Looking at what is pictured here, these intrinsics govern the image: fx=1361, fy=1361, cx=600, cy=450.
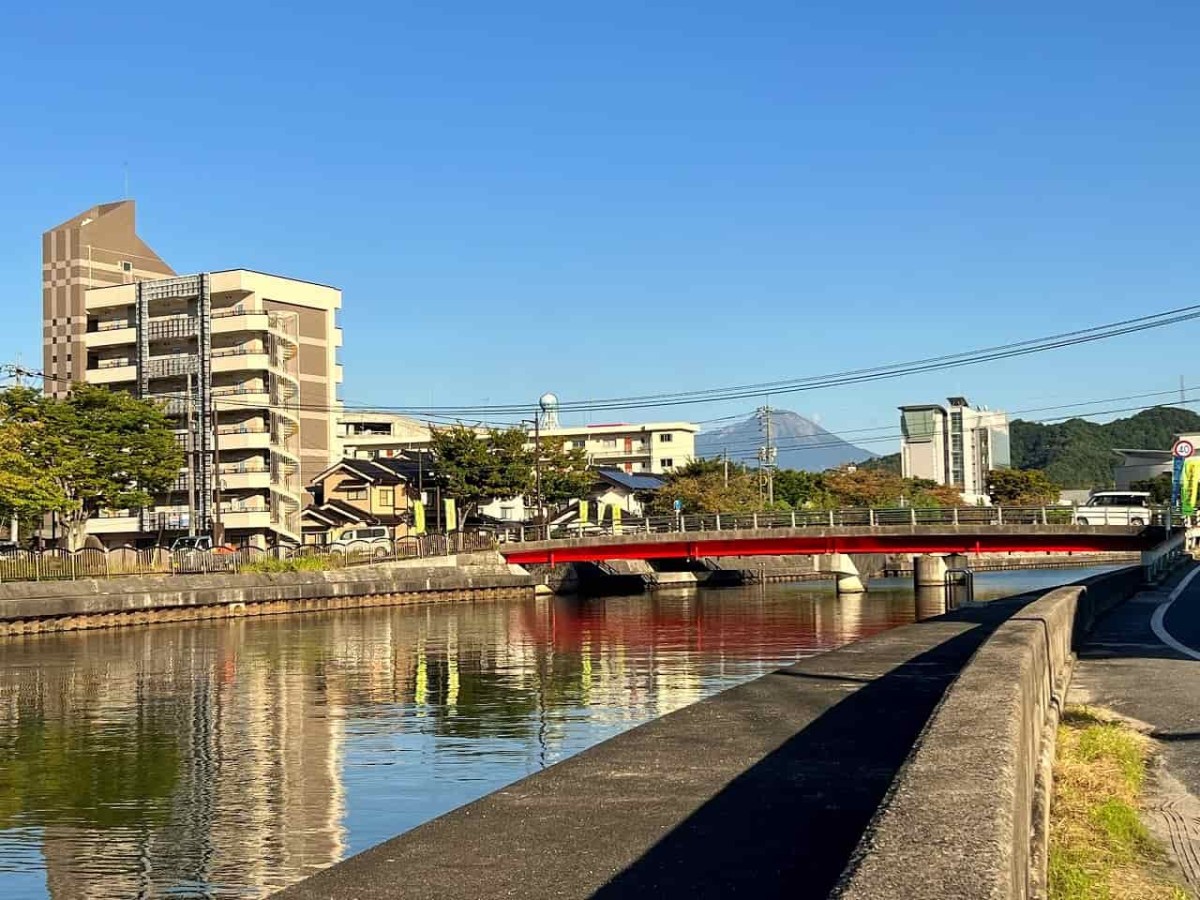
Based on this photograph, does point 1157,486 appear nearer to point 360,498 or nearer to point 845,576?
point 845,576

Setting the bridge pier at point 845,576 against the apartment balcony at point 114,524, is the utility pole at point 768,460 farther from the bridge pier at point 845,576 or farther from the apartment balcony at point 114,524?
the apartment balcony at point 114,524

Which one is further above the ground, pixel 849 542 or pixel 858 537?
pixel 858 537

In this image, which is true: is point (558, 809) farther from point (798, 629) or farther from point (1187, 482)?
point (1187, 482)

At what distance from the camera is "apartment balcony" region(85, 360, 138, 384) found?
79.4m

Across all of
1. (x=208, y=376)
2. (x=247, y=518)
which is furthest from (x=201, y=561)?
(x=208, y=376)

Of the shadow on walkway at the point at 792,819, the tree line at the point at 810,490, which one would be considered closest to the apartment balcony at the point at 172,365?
the tree line at the point at 810,490

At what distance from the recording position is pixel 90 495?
63.1m

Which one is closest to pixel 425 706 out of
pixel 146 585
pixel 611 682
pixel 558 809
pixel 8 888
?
pixel 611 682

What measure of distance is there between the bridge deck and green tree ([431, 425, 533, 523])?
49.4 feet

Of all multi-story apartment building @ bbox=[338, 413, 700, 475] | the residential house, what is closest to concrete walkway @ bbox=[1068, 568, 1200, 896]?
the residential house

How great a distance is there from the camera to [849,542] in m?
60.6

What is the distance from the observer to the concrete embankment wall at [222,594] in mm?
43219

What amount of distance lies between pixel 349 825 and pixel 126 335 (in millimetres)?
71483

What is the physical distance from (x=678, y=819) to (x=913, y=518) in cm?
5160
